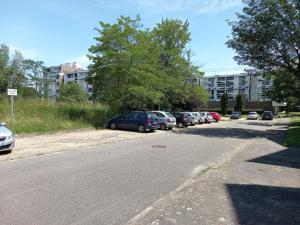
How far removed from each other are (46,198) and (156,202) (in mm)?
2173

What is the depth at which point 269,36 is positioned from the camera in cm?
2495

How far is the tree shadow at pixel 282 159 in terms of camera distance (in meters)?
10.8

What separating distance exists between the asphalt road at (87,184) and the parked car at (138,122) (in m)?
11.5

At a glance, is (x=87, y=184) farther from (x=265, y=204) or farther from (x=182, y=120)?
(x=182, y=120)

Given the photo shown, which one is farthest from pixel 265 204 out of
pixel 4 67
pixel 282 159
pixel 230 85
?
pixel 230 85

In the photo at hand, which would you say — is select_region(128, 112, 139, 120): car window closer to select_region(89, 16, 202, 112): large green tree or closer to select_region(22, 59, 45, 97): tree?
select_region(89, 16, 202, 112): large green tree

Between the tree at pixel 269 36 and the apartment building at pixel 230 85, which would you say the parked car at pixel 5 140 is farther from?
the apartment building at pixel 230 85

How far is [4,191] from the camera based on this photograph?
667 centimetres

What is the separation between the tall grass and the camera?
19.6 meters

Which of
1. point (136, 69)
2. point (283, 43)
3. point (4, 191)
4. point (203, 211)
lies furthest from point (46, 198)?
point (283, 43)

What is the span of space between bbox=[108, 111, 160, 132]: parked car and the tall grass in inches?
63.1

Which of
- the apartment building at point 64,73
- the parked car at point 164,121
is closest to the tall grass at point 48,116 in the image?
the parked car at point 164,121

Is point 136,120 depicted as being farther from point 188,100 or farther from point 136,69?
point 188,100

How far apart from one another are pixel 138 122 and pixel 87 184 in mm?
16918
